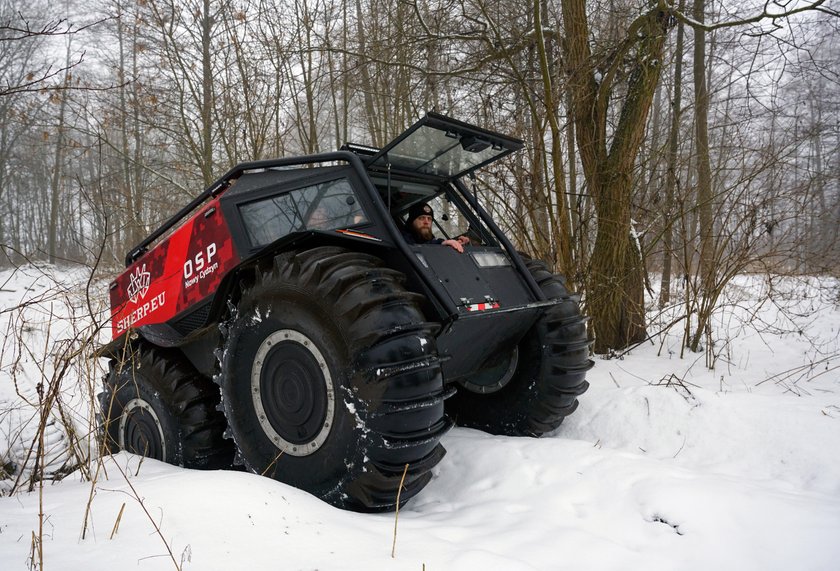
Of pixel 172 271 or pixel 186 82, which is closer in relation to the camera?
pixel 172 271

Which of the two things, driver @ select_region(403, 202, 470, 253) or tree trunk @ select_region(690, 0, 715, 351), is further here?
tree trunk @ select_region(690, 0, 715, 351)

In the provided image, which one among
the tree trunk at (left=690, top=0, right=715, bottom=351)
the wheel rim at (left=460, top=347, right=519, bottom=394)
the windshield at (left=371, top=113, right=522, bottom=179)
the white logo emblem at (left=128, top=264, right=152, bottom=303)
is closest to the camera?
the windshield at (left=371, top=113, right=522, bottom=179)

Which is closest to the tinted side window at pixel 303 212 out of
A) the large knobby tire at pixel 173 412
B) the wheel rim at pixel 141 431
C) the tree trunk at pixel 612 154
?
the large knobby tire at pixel 173 412

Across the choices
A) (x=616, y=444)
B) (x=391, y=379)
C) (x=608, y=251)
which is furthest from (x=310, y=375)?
(x=608, y=251)

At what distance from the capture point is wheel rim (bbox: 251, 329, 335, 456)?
8.99 ft

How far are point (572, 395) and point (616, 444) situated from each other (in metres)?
0.50

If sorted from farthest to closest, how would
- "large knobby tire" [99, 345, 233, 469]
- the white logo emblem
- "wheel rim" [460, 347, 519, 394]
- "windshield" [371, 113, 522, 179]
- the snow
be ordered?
1. the white logo emblem
2. "wheel rim" [460, 347, 519, 394]
3. "large knobby tire" [99, 345, 233, 469]
4. "windshield" [371, 113, 522, 179]
5. the snow

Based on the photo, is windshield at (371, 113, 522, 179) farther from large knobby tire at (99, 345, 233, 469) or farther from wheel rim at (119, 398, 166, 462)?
wheel rim at (119, 398, 166, 462)

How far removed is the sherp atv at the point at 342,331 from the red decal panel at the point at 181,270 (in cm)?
1

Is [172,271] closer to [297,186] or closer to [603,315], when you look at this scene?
[297,186]

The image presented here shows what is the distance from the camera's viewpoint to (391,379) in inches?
95.4

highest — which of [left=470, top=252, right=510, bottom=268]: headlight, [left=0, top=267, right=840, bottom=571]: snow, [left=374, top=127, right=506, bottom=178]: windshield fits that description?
[left=374, top=127, right=506, bottom=178]: windshield

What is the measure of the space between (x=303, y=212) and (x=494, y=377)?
1.94 m

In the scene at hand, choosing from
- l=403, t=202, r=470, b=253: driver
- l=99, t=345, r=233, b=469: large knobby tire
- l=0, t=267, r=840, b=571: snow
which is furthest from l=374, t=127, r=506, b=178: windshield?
l=99, t=345, r=233, b=469: large knobby tire
